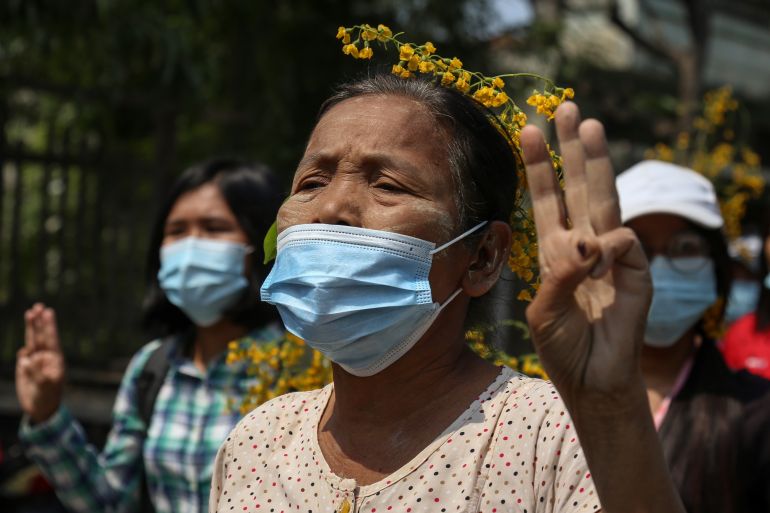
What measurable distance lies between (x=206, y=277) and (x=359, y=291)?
1.91 metres

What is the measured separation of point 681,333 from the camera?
12.1 ft

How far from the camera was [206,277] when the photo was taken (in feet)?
13.0

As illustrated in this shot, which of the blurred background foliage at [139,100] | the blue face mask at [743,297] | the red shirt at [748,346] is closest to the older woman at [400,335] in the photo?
the red shirt at [748,346]

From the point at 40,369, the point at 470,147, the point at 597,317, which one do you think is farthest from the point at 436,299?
the point at 40,369

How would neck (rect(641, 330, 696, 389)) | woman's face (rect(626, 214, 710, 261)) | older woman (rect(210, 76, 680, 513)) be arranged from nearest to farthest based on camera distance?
1. older woman (rect(210, 76, 680, 513))
2. neck (rect(641, 330, 696, 389))
3. woman's face (rect(626, 214, 710, 261))

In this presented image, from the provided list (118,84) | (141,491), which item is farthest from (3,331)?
(141,491)

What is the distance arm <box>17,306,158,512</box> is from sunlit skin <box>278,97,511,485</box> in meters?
1.75

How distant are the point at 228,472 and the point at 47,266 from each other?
570 centimetres

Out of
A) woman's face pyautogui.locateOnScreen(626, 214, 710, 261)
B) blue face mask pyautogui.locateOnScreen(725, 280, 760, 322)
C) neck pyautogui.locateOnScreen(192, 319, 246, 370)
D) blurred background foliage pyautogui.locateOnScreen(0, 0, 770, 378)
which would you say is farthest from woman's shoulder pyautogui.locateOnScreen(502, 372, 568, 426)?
blue face mask pyautogui.locateOnScreen(725, 280, 760, 322)

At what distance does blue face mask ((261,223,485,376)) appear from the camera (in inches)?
83.8

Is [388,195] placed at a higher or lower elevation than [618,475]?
higher

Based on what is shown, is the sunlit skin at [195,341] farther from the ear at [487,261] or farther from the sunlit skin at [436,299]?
the ear at [487,261]

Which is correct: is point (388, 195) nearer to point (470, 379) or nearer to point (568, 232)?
point (470, 379)

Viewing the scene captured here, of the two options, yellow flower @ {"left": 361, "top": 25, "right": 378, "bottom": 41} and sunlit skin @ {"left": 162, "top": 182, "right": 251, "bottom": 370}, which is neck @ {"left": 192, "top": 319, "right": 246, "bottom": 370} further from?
yellow flower @ {"left": 361, "top": 25, "right": 378, "bottom": 41}
